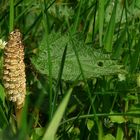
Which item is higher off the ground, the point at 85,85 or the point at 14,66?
the point at 14,66

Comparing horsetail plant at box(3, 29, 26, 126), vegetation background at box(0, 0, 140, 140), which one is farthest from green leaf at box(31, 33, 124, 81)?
horsetail plant at box(3, 29, 26, 126)

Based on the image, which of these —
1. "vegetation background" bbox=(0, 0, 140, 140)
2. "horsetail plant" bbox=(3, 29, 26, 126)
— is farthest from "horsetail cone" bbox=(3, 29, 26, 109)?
"vegetation background" bbox=(0, 0, 140, 140)

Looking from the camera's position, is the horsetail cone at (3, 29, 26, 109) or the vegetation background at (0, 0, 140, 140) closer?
the horsetail cone at (3, 29, 26, 109)

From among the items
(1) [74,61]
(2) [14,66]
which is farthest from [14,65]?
(1) [74,61]

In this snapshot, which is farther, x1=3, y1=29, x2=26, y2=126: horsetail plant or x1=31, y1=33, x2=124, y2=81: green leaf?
x1=31, y1=33, x2=124, y2=81: green leaf

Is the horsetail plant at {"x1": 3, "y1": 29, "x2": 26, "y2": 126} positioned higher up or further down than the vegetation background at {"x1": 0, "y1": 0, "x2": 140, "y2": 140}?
higher up

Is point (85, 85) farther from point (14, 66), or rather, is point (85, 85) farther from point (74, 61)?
point (14, 66)

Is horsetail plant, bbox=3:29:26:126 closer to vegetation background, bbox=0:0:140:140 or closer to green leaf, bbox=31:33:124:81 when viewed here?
vegetation background, bbox=0:0:140:140

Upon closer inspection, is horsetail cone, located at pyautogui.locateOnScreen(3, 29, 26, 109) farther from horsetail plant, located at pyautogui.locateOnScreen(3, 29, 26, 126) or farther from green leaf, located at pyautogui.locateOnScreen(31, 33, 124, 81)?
green leaf, located at pyautogui.locateOnScreen(31, 33, 124, 81)
